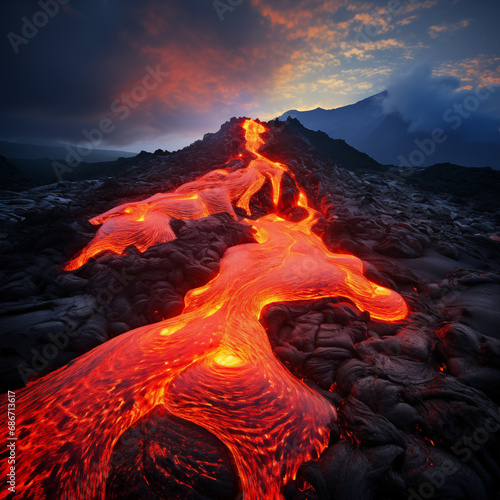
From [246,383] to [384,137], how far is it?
127347mm

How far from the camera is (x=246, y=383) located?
149 inches

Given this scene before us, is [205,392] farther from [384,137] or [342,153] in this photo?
[384,137]

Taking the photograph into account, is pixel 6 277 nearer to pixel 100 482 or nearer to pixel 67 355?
pixel 67 355

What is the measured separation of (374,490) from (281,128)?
1267 inches

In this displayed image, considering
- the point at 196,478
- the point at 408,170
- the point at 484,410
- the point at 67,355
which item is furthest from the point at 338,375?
the point at 408,170

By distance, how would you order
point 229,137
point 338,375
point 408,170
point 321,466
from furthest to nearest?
point 408,170, point 229,137, point 338,375, point 321,466

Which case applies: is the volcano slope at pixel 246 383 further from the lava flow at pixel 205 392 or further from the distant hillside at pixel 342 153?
the distant hillside at pixel 342 153

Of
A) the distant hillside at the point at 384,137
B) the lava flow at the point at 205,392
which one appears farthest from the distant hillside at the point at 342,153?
the lava flow at the point at 205,392

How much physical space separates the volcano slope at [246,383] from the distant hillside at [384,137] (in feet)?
218

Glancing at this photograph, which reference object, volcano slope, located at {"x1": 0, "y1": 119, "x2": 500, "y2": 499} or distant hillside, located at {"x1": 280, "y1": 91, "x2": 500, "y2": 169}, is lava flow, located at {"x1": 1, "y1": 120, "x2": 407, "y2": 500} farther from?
distant hillside, located at {"x1": 280, "y1": 91, "x2": 500, "y2": 169}

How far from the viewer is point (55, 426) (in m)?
3.05

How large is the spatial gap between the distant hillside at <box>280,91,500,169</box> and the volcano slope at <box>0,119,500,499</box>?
6653cm

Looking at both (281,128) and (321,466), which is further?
(281,128)

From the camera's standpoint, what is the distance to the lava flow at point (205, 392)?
2.71 metres
